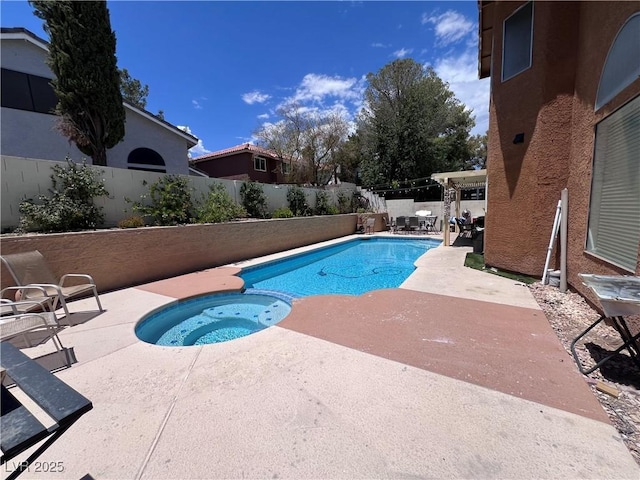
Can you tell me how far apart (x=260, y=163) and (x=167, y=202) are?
14965 millimetres

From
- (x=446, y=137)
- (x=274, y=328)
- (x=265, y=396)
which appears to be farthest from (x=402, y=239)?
(x=446, y=137)

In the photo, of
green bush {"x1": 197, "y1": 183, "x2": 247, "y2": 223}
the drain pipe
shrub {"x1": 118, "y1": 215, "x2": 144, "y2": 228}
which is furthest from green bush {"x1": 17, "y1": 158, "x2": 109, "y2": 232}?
the drain pipe

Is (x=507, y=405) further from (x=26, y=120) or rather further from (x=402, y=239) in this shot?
(x=26, y=120)

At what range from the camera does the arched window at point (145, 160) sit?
11.8 meters

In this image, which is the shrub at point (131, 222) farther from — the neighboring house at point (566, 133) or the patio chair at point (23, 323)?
the neighboring house at point (566, 133)

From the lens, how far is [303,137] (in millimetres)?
20406

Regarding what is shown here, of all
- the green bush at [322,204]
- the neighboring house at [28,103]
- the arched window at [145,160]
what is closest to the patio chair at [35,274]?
the neighboring house at [28,103]

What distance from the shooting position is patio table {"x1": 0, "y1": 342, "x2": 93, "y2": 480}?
3.67 feet

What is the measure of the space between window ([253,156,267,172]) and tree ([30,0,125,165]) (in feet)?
40.0

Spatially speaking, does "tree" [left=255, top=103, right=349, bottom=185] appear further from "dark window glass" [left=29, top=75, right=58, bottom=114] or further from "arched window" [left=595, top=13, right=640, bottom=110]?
"arched window" [left=595, top=13, right=640, bottom=110]

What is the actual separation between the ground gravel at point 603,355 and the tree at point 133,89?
28.3 m

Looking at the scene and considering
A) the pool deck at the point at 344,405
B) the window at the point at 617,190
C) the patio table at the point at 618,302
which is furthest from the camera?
the window at the point at 617,190

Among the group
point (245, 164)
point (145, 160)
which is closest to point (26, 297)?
point (145, 160)

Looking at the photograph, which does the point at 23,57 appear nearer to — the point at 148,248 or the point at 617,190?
the point at 148,248
